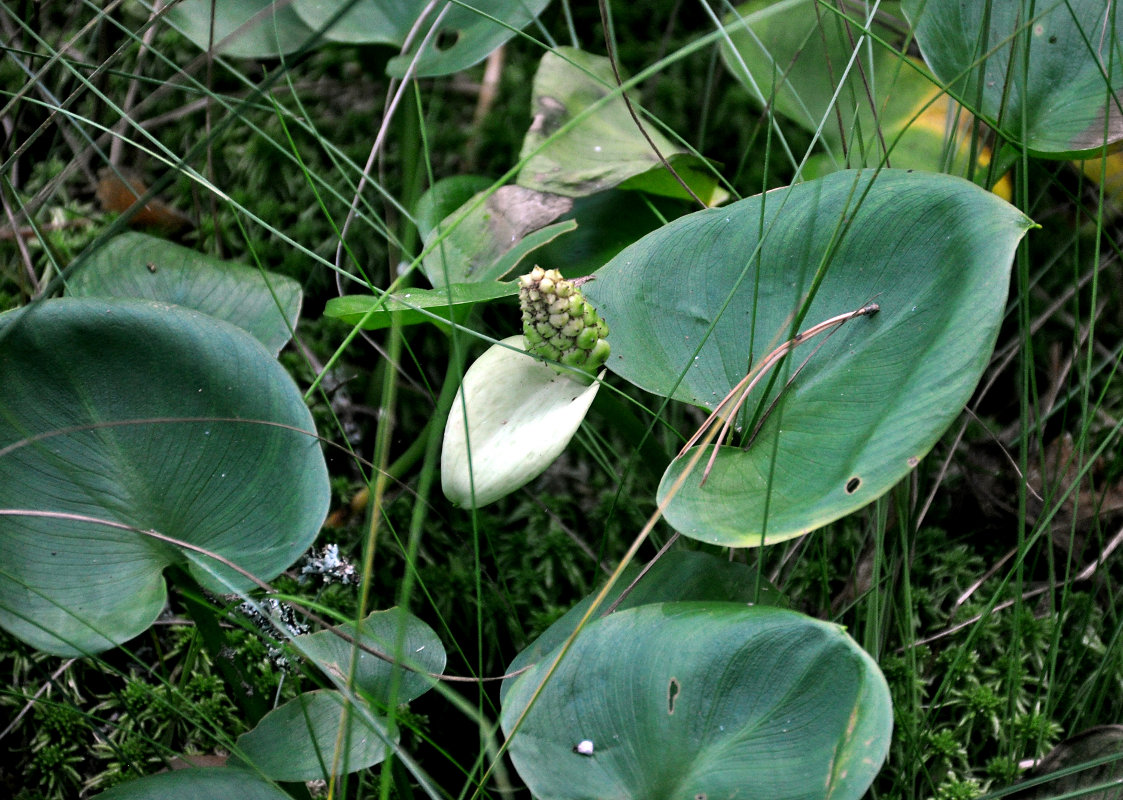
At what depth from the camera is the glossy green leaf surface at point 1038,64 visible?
0.86m

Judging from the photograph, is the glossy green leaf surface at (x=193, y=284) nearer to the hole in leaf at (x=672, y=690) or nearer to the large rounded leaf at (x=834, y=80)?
the hole in leaf at (x=672, y=690)

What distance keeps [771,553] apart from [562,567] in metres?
0.26

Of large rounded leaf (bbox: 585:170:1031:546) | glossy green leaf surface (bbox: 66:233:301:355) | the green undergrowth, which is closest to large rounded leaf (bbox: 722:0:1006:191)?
the green undergrowth

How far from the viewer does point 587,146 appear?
1084 millimetres

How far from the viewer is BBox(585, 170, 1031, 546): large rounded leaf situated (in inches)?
23.0

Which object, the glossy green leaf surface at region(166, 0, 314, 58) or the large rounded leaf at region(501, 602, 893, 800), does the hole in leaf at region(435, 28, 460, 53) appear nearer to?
the glossy green leaf surface at region(166, 0, 314, 58)

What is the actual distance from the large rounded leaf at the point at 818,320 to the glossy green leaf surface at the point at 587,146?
0.94 feet

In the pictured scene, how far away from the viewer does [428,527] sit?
105cm

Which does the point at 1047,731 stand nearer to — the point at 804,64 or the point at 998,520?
the point at 998,520

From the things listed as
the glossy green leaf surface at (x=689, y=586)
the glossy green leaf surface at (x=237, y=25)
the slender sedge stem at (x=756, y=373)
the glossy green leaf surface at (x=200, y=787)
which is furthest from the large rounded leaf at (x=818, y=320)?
the glossy green leaf surface at (x=237, y=25)

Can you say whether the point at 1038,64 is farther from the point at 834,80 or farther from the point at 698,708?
the point at 698,708

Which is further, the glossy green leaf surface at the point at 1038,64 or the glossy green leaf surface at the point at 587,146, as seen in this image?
the glossy green leaf surface at the point at 587,146

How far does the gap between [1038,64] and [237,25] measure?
1.00 metres

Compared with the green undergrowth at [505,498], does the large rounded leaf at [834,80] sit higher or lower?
higher
